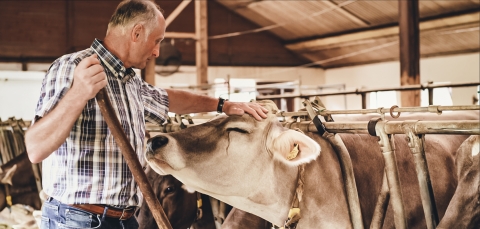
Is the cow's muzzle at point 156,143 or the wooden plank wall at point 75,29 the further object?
the wooden plank wall at point 75,29

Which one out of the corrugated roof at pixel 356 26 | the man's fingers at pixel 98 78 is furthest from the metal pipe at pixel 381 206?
the corrugated roof at pixel 356 26

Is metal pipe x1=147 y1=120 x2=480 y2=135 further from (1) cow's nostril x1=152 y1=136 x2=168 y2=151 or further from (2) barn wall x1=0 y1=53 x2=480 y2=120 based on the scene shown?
(2) barn wall x1=0 y1=53 x2=480 y2=120

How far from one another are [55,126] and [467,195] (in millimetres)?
1317

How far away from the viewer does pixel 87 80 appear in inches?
68.7

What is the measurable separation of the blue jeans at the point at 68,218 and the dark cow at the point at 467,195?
3.73ft

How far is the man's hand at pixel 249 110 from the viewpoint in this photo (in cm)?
225

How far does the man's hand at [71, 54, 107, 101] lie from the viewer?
5.73 ft

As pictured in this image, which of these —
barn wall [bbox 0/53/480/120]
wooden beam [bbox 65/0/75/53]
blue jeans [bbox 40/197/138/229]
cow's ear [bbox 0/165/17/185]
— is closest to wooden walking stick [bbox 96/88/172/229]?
blue jeans [bbox 40/197/138/229]

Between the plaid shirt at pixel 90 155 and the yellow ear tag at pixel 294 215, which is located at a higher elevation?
the plaid shirt at pixel 90 155

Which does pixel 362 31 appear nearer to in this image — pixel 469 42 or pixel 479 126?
pixel 469 42

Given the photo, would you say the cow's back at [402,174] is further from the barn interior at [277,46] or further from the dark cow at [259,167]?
the barn interior at [277,46]

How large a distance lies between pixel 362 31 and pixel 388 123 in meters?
12.7

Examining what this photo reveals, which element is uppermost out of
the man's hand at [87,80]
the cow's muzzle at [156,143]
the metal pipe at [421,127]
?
the man's hand at [87,80]

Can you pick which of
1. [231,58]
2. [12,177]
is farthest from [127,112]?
[231,58]
